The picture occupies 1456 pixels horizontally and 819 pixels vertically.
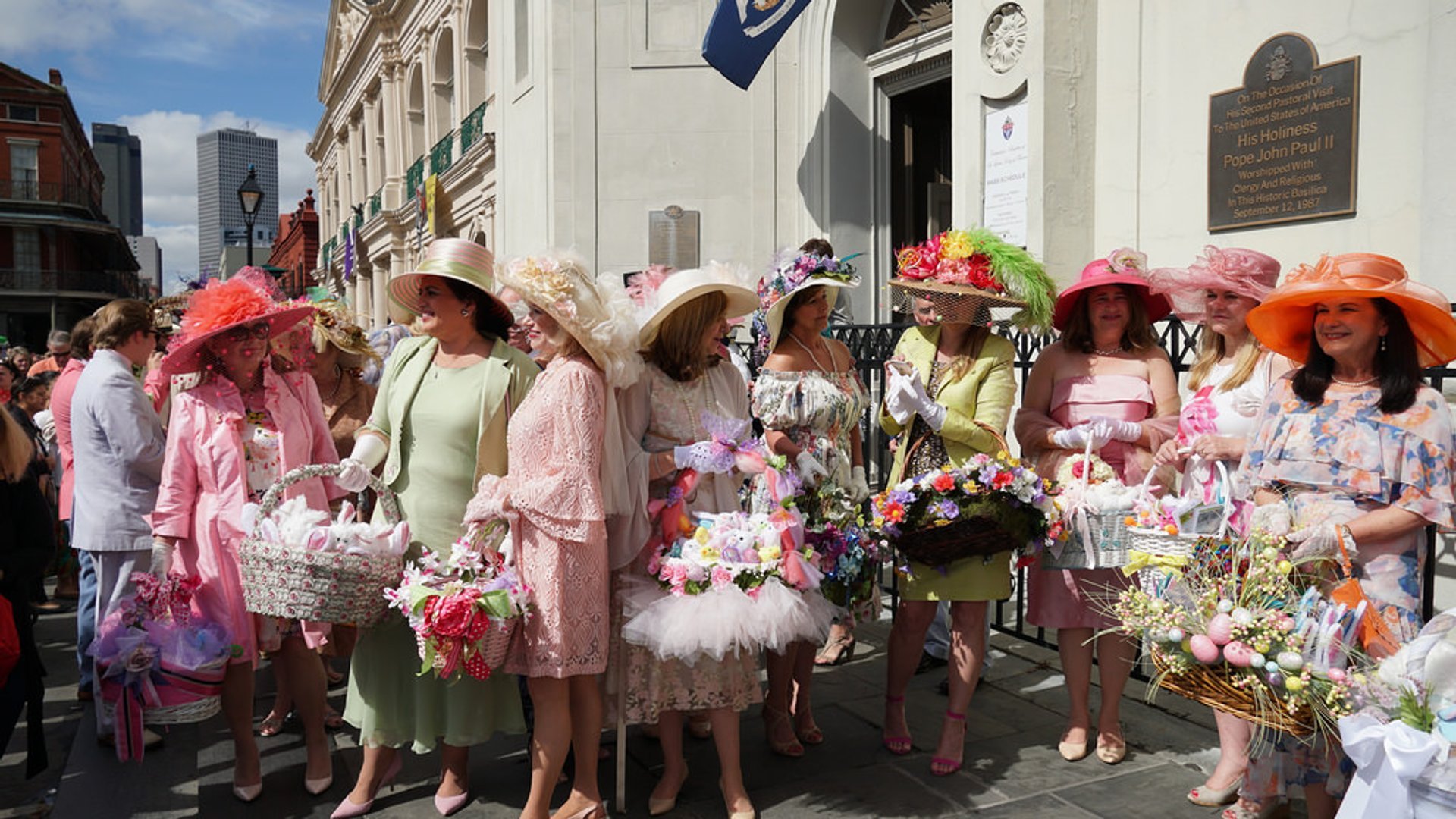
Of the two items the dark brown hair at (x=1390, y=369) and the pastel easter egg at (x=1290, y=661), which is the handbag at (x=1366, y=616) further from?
the dark brown hair at (x=1390, y=369)

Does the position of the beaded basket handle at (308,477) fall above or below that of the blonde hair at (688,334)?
below

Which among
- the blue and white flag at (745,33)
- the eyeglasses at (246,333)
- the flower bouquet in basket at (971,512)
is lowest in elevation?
the flower bouquet in basket at (971,512)

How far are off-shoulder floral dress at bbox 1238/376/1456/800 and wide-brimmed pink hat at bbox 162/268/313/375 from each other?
12.0 feet

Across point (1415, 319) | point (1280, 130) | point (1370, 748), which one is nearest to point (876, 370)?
point (1280, 130)

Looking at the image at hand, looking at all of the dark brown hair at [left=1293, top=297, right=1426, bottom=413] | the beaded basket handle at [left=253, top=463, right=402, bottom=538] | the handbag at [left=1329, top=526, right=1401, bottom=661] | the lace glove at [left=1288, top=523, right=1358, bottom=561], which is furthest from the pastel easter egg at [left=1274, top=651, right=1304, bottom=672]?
the beaded basket handle at [left=253, top=463, right=402, bottom=538]

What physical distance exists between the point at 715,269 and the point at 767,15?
21.7 ft

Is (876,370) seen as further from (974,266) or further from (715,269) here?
(715,269)

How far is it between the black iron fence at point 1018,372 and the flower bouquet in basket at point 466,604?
2014mm

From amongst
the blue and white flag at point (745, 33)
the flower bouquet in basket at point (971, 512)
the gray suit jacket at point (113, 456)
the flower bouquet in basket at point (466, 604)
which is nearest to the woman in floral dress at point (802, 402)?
the flower bouquet in basket at point (971, 512)

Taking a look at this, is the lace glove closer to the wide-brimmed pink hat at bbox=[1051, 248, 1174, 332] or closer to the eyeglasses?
the wide-brimmed pink hat at bbox=[1051, 248, 1174, 332]

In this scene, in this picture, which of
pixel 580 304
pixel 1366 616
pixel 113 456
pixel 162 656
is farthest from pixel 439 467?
pixel 1366 616

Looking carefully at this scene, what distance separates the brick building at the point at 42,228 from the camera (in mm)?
52656

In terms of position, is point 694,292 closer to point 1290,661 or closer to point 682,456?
point 682,456

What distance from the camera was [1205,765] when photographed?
4.06 m
